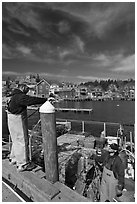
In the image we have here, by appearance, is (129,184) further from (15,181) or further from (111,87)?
(111,87)

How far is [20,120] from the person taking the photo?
1890 millimetres

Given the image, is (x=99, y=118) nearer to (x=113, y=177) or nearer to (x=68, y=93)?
(x=113, y=177)

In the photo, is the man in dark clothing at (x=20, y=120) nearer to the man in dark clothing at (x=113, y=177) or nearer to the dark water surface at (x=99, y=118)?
Result: the man in dark clothing at (x=113, y=177)

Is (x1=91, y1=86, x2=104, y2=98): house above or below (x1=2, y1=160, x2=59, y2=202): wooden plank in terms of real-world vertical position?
above

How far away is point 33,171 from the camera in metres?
2.02

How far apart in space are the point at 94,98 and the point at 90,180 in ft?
280

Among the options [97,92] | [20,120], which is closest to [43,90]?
[20,120]

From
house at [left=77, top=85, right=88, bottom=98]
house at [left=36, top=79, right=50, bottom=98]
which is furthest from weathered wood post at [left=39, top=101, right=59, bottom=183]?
house at [left=77, top=85, right=88, bottom=98]

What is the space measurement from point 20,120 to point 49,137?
412 millimetres

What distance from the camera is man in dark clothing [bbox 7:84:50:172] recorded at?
72.3 inches

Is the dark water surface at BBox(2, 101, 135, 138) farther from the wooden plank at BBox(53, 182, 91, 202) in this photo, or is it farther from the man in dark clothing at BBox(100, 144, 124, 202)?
the wooden plank at BBox(53, 182, 91, 202)

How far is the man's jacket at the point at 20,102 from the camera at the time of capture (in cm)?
182

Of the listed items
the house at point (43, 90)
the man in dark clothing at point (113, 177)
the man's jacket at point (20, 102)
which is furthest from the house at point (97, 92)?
the man's jacket at point (20, 102)

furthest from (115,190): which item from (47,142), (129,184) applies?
(47,142)
